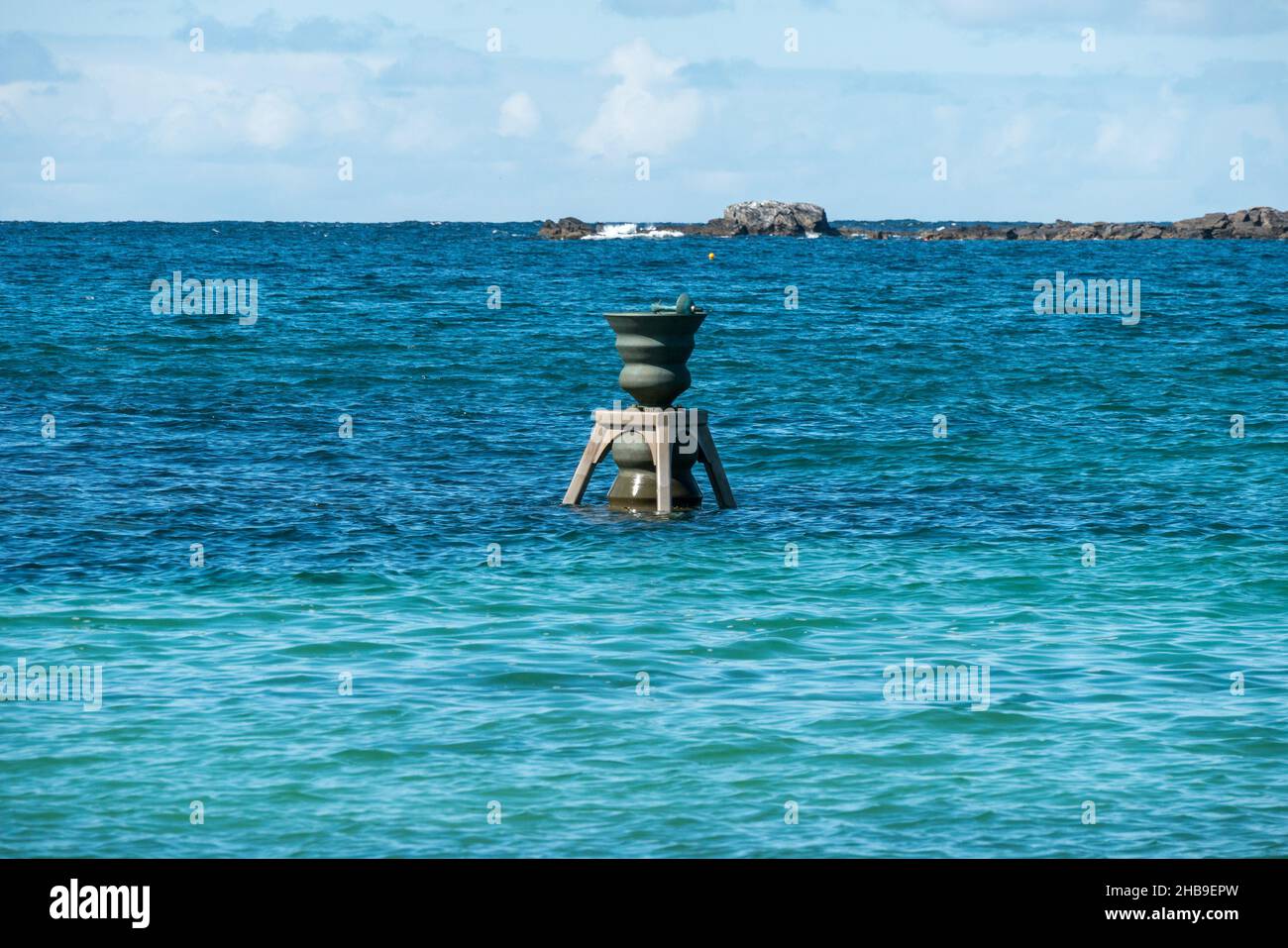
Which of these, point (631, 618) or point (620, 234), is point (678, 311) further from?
point (620, 234)

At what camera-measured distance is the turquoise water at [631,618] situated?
27.3ft

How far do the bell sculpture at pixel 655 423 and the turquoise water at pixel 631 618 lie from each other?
625mm

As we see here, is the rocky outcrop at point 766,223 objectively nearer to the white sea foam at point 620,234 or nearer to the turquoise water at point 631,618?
the white sea foam at point 620,234

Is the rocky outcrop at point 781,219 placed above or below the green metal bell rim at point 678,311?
above

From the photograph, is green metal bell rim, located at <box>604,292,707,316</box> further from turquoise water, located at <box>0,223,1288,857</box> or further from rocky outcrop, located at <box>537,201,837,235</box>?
rocky outcrop, located at <box>537,201,837,235</box>

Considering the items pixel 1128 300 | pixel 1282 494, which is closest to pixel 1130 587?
pixel 1282 494

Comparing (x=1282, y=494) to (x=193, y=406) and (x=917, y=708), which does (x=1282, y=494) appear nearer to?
(x=917, y=708)

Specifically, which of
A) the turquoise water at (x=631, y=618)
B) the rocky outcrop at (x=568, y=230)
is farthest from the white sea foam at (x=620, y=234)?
the turquoise water at (x=631, y=618)

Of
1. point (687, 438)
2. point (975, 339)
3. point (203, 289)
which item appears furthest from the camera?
point (203, 289)

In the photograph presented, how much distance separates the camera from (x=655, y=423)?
1597cm

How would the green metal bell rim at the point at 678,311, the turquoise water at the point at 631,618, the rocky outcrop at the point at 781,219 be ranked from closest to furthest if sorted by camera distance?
the turquoise water at the point at 631,618 < the green metal bell rim at the point at 678,311 < the rocky outcrop at the point at 781,219

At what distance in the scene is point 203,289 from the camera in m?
63.2

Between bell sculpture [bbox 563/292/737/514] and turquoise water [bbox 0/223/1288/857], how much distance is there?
63cm
